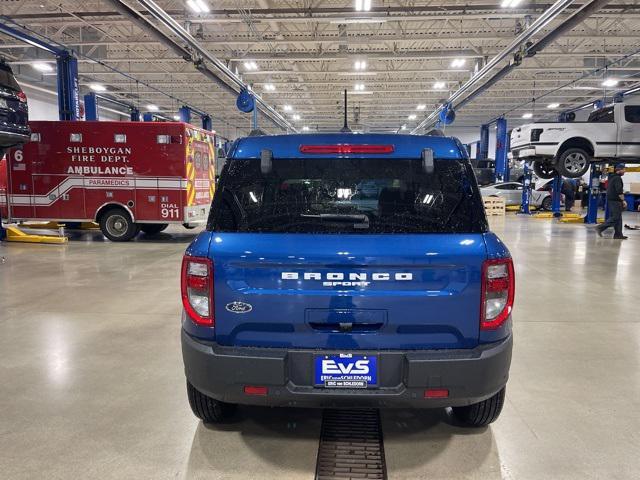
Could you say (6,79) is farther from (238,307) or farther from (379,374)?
(379,374)

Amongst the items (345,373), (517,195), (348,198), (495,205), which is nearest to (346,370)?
(345,373)

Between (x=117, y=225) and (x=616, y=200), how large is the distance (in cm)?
1197

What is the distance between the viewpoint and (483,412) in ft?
8.84

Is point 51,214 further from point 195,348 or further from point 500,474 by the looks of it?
point 500,474

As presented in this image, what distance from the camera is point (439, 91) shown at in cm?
2142

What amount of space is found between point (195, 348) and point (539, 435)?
80.1 inches

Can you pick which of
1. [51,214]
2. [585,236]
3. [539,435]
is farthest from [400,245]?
[585,236]

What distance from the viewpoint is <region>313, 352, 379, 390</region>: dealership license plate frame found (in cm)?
214

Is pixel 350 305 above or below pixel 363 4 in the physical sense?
below

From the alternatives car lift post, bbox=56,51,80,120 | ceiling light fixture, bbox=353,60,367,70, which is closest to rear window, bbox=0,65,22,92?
car lift post, bbox=56,51,80,120

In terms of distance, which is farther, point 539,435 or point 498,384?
point 539,435

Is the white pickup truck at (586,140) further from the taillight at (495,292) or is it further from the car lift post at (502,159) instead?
the taillight at (495,292)

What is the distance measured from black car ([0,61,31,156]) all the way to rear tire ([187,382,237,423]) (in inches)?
265

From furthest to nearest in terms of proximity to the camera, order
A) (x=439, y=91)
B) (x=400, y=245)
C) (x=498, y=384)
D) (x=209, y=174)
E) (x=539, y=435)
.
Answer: (x=439, y=91) < (x=209, y=174) < (x=539, y=435) < (x=498, y=384) < (x=400, y=245)
